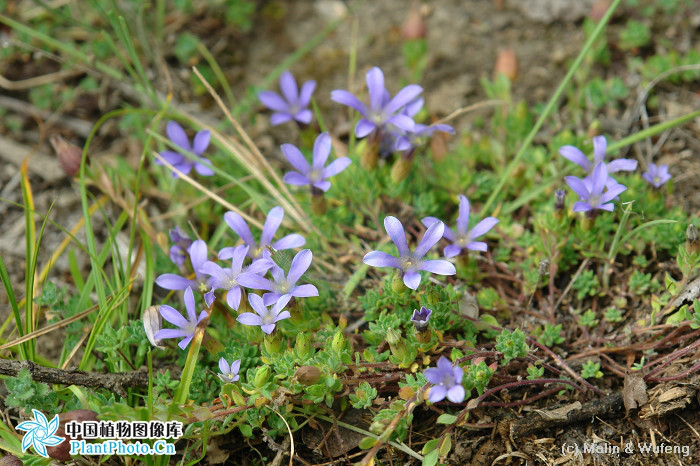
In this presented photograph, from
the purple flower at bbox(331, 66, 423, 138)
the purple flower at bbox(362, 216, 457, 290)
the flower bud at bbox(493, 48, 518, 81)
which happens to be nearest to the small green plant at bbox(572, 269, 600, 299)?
the purple flower at bbox(362, 216, 457, 290)

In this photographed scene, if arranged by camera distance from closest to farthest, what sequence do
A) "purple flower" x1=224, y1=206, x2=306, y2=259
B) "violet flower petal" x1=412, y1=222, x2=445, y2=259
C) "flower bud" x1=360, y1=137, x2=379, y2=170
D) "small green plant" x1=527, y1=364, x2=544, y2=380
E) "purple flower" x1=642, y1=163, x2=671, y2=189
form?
"violet flower petal" x1=412, y1=222, x2=445, y2=259, "small green plant" x1=527, y1=364, x2=544, y2=380, "purple flower" x1=224, y1=206, x2=306, y2=259, "purple flower" x1=642, y1=163, x2=671, y2=189, "flower bud" x1=360, y1=137, x2=379, y2=170

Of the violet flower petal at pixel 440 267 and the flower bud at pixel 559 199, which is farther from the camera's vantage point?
the flower bud at pixel 559 199

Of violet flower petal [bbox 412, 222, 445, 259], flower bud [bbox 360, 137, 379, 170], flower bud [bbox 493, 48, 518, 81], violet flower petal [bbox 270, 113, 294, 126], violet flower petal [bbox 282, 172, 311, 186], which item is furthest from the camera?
flower bud [bbox 493, 48, 518, 81]

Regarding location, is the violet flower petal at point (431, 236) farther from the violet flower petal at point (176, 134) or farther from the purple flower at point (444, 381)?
the violet flower petal at point (176, 134)

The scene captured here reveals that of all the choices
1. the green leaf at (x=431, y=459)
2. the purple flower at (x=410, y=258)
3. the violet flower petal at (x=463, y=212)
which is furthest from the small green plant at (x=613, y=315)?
the green leaf at (x=431, y=459)

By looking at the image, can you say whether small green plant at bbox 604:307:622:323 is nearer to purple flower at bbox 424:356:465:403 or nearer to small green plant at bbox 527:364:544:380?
small green plant at bbox 527:364:544:380
